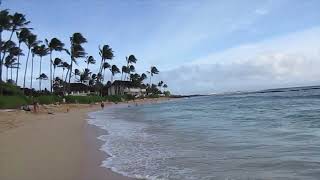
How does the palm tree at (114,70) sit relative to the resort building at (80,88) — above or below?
above

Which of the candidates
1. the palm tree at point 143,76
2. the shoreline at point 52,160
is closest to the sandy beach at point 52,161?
the shoreline at point 52,160

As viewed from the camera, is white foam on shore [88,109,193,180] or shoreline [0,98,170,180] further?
white foam on shore [88,109,193,180]

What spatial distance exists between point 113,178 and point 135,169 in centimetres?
110

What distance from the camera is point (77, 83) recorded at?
377 feet

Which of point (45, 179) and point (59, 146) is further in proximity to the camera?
point (59, 146)

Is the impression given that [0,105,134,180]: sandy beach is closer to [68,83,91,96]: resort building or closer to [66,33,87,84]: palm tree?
[66,33,87,84]: palm tree

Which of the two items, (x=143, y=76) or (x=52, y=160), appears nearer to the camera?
(x=52, y=160)

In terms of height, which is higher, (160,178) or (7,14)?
(7,14)

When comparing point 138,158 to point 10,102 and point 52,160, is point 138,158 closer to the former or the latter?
point 52,160

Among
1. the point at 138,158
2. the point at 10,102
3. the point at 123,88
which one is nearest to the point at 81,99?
the point at 10,102

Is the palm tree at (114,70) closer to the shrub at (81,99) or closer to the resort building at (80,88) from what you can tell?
the resort building at (80,88)

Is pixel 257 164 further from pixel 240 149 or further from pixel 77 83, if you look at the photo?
pixel 77 83

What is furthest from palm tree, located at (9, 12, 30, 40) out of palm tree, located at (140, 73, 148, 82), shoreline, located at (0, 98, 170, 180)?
palm tree, located at (140, 73, 148, 82)

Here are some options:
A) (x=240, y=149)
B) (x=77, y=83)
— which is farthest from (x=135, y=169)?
(x=77, y=83)
